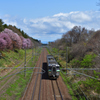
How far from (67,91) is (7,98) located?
29.8 ft

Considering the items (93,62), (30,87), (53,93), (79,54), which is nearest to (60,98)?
(53,93)

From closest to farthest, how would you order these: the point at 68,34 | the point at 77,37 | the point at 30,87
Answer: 1. the point at 30,87
2. the point at 77,37
3. the point at 68,34

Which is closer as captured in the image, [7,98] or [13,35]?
[7,98]

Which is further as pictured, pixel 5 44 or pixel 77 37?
pixel 77 37

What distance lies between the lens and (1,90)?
17.9 meters

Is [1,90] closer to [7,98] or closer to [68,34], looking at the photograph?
[7,98]

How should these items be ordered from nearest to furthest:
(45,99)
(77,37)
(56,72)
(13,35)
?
(45,99), (56,72), (13,35), (77,37)

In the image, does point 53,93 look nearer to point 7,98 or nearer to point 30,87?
point 30,87

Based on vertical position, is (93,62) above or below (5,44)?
below

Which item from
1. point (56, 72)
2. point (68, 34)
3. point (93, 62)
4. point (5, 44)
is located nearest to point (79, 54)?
point (93, 62)

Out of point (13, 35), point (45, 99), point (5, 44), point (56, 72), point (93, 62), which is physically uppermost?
point (13, 35)

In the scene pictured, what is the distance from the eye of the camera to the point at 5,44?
119 ft

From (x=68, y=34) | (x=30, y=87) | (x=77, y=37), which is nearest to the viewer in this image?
(x=30, y=87)

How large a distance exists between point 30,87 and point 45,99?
16.3 feet
